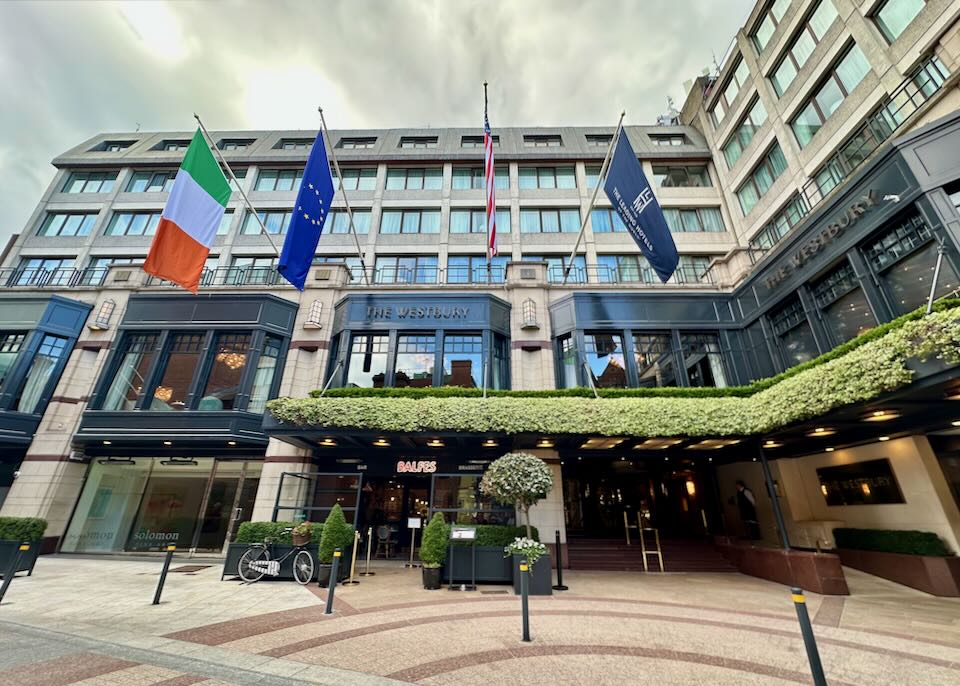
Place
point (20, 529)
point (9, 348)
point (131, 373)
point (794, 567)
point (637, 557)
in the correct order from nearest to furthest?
point (794, 567) → point (20, 529) → point (637, 557) → point (131, 373) → point (9, 348)

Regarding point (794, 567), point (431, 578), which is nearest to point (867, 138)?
point (794, 567)

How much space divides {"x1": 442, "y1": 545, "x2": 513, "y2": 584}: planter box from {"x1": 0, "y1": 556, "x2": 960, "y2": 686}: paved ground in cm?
64

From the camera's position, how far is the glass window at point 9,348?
17016 mm

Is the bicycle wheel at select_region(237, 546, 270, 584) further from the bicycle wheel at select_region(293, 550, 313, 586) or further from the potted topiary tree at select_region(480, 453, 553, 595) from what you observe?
the potted topiary tree at select_region(480, 453, 553, 595)

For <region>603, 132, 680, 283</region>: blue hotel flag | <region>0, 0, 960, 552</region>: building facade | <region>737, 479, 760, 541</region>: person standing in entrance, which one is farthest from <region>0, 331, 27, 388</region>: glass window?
<region>737, 479, 760, 541</region>: person standing in entrance

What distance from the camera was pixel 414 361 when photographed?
16.9 metres

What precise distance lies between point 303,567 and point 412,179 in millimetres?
25509

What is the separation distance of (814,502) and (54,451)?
31.9 m

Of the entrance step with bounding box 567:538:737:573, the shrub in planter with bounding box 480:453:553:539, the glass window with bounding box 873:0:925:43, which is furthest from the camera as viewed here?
the entrance step with bounding box 567:538:737:573

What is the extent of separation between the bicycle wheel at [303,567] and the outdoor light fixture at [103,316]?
15.3 m

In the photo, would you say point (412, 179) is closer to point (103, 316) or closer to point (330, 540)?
point (103, 316)

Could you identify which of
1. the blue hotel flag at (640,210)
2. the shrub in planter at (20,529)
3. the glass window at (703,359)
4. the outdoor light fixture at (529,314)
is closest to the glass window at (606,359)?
the outdoor light fixture at (529,314)

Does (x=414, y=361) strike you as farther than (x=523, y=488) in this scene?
Yes

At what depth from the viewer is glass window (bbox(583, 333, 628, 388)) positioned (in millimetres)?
16234
